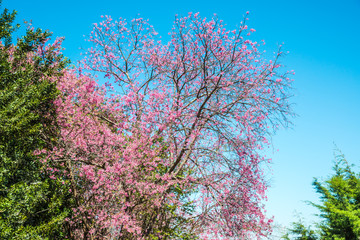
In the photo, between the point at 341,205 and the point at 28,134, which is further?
the point at 341,205

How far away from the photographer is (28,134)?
8211 millimetres

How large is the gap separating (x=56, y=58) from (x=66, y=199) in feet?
16.7

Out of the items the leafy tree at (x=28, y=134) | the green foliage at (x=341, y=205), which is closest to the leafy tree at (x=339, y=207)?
the green foliage at (x=341, y=205)

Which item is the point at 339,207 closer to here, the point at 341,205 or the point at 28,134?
the point at 341,205

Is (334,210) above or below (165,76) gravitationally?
below

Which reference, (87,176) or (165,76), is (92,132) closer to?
(87,176)

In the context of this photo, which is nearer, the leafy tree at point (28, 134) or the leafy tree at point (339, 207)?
the leafy tree at point (28, 134)

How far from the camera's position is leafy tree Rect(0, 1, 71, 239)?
280 inches

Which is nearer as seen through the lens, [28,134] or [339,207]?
[28,134]

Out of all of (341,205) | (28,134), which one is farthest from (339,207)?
(28,134)

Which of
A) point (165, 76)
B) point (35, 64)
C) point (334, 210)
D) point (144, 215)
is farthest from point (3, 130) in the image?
point (334, 210)

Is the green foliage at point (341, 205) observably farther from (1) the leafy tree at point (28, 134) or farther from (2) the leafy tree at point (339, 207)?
(1) the leafy tree at point (28, 134)

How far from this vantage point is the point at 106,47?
1181cm

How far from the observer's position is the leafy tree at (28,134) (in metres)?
7.12
